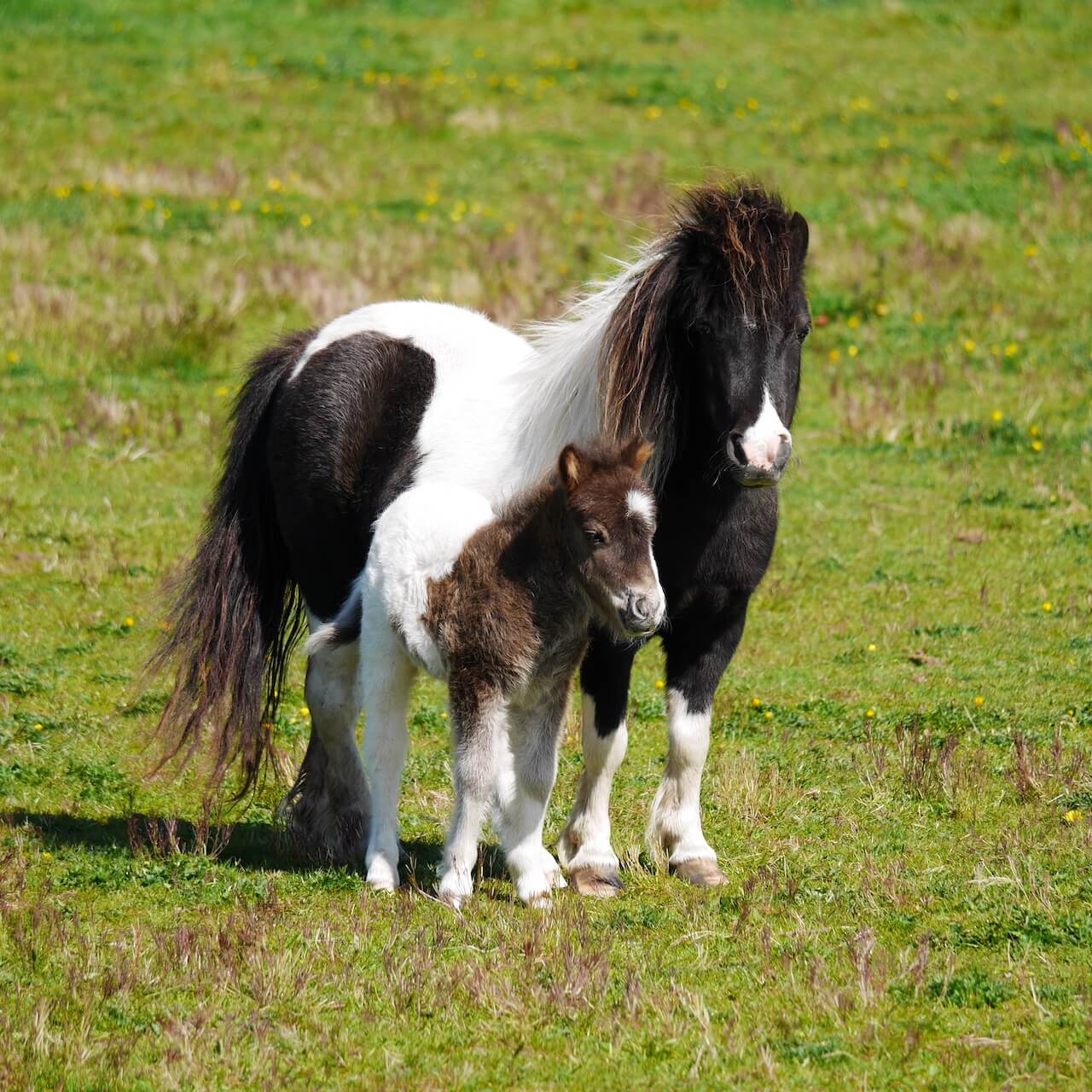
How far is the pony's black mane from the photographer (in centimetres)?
554

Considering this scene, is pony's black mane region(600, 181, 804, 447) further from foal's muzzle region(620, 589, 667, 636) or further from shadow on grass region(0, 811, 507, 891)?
shadow on grass region(0, 811, 507, 891)

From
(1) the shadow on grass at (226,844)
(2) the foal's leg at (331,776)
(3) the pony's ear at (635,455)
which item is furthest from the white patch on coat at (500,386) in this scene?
(1) the shadow on grass at (226,844)

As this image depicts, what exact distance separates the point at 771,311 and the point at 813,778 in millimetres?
2644

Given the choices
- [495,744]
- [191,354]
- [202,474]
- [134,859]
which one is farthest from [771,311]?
[191,354]

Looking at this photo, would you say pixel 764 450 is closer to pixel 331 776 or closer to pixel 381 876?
pixel 381 876

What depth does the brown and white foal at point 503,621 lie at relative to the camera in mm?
5352

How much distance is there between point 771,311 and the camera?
5543 millimetres

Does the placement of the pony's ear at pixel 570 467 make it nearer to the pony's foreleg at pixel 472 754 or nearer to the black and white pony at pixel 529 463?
the black and white pony at pixel 529 463

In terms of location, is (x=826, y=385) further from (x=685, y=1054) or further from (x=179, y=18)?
(x=179, y=18)

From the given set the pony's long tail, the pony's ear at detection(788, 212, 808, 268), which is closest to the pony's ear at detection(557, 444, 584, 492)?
the pony's ear at detection(788, 212, 808, 268)

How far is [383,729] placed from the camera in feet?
19.3

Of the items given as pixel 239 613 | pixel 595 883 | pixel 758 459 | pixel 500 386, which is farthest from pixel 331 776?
pixel 758 459

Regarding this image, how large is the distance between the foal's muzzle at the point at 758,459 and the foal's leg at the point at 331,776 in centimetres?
207

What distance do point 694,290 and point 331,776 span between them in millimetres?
2699
